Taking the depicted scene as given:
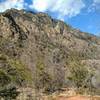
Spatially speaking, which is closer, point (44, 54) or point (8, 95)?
point (8, 95)

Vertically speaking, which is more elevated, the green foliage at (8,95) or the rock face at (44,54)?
the rock face at (44,54)

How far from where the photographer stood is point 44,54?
9262cm

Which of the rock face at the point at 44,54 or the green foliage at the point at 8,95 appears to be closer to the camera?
the green foliage at the point at 8,95

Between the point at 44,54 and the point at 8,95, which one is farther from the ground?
the point at 44,54

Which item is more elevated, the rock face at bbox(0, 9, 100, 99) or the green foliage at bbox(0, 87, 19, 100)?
the rock face at bbox(0, 9, 100, 99)

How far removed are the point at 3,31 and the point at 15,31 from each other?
8246mm

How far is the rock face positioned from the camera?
56.3 meters

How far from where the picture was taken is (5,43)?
112062 mm

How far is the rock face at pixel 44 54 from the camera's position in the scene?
56344mm

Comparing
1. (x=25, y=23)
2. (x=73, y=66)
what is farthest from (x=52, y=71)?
(x=25, y=23)

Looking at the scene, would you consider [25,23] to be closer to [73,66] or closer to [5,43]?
[5,43]

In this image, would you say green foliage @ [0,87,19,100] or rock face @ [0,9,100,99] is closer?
green foliage @ [0,87,19,100]

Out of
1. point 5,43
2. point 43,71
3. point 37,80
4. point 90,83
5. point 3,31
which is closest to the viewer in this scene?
point 90,83

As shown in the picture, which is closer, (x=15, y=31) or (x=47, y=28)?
(x=15, y=31)
